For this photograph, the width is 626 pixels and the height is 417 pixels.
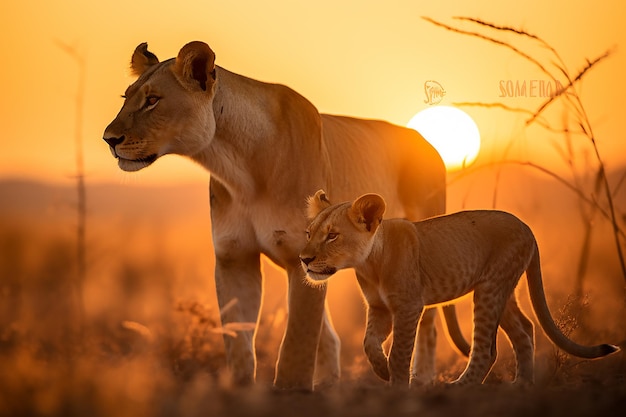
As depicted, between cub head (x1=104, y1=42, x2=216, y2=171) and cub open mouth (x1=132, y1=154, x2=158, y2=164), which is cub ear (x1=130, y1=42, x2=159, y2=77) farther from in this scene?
cub open mouth (x1=132, y1=154, x2=158, y2=164)

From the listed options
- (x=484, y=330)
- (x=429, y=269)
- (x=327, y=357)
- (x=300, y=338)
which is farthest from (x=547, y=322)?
(x=327, y=357)

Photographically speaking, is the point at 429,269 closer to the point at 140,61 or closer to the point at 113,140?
the point at 113,140

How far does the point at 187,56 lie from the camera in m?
5.47

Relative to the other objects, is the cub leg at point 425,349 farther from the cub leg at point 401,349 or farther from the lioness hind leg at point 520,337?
the cub leg at point 401,349

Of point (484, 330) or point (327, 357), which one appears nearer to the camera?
point (484, 330)

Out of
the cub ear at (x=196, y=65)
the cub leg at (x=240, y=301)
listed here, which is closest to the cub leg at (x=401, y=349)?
the cub leg at (x=240, y=301)

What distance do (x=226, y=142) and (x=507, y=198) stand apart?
9.55 ft

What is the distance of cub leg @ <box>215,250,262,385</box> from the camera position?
6.02 meters

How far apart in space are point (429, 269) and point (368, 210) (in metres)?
0.54

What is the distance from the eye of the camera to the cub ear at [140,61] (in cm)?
619

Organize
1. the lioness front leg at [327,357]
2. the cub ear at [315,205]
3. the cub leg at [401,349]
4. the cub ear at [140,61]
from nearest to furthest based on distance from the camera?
the cub leg at [401,349] → the cub ear at [315,205] → the cub ear at [140,61] → the lioness front leg at [327,357]

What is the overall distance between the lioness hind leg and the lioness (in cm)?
97

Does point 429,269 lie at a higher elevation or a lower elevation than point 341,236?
lower

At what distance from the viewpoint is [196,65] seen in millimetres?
5562
